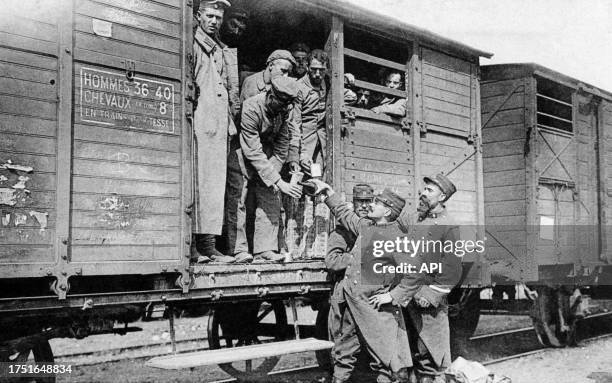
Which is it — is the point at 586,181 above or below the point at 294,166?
above

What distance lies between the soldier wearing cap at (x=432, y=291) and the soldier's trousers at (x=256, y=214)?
1.16m

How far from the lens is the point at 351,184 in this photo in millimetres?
5930

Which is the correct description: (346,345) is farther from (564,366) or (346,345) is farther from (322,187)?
(564,366)

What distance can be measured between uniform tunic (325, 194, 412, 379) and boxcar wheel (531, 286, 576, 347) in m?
4.06

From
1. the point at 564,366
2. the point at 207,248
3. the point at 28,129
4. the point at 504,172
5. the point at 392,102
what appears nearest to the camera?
the point at 28,129

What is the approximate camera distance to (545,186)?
8.50 metres

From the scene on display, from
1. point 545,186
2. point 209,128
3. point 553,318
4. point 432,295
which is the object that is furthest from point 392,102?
point 553,318

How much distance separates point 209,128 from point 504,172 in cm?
497

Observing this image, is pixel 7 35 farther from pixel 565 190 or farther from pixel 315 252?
pixel 565 190

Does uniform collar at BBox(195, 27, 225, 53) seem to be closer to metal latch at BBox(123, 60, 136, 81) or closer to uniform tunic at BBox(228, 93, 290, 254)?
uniform tunic at BBox(228, 93, 290, 254)

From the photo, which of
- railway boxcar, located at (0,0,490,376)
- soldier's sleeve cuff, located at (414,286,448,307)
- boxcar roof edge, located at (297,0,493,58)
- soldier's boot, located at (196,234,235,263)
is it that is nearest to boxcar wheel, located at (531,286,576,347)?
boxcar roof edge, located at (297,0,493,58)

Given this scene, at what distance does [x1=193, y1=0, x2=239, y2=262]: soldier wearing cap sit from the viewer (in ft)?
16.0

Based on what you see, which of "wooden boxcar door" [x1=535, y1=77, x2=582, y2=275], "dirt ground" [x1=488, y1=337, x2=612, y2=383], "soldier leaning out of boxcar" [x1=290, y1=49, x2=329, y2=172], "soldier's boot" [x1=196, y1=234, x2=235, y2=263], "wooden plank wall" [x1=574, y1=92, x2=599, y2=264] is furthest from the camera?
"wooden plank wall" [x1=574, y1=92, x2=599, y2=264]

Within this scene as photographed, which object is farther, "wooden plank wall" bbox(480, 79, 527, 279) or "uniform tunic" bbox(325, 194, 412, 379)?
"wooden plank wall" bbox(480, 79, 527, 279)
